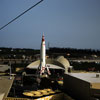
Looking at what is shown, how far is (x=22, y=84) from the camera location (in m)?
32.2

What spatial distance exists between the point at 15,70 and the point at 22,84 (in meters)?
16.6

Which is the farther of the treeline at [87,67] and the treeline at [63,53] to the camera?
the treeline at [63,53]

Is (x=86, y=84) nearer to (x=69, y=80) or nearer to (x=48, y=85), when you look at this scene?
(x=69, y=80)

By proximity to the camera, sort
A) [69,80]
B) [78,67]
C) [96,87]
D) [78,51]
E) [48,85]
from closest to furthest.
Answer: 1. [96,87]
2. [69,80]
3. [48,85]
4. [78,67]
5. [78,51]

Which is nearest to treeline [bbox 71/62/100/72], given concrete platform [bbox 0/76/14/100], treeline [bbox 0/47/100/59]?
concrete platform [bbox 0/76/14/100]

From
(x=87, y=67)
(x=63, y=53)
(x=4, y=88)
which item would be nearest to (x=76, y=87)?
(x=4, y=88)

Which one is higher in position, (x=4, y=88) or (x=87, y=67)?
(x=87, y=67)

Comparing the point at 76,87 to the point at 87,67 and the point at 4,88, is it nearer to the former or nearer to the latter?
the point at 4,88

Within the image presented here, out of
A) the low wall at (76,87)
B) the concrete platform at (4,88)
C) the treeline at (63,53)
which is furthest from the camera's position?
the treeline at (63,53)

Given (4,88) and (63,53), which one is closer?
(4,88)

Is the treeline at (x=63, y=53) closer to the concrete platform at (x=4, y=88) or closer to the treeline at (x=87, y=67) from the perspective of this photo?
the treeline at (x=87, y=67)

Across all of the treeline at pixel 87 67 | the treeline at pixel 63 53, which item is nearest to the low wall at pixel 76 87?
the treeline at pixel 87 67

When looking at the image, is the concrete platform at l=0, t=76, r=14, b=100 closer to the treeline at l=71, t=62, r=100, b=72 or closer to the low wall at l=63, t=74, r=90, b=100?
the low wall at l=63, t=74, r=90, b=100

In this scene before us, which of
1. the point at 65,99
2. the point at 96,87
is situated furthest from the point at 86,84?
the point at 65,99
